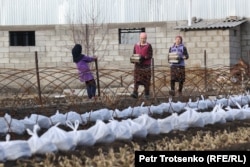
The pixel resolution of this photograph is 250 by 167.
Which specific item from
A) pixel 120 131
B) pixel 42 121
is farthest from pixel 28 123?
pixel 120 131

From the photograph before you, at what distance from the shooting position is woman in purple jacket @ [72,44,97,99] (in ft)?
37.7

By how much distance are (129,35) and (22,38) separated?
4133 mm

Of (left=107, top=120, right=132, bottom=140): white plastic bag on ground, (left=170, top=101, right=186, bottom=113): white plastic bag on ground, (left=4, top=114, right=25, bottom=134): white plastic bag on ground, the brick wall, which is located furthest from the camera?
the brick wall

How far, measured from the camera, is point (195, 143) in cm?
588

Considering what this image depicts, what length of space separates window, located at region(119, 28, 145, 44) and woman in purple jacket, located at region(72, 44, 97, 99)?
30.5 feet

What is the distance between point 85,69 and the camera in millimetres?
11781

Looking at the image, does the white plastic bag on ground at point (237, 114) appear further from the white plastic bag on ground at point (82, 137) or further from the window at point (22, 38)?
the window at point (22, 38)

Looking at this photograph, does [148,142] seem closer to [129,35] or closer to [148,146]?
[148,146]

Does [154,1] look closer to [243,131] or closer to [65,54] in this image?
[65,54]

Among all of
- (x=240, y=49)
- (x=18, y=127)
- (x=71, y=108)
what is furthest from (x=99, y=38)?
(x=18, y=127)

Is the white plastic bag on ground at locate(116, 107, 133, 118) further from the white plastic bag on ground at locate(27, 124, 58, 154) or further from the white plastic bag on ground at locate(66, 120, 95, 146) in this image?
the white plastic bag on ground at locate(27, 124, 58, 154)

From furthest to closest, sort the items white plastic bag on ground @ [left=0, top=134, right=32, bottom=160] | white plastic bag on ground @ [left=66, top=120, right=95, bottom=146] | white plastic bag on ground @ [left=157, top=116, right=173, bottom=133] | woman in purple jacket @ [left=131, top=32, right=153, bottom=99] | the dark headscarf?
the dark headscarf < woman in purple jacket @ [left=131, top=32, right=153, bottom=99] < white plastic bag on ground @ [left=157, top=116, right=173, bottom=133] < white plastic bag on ground @ [left=66, top=120, right=95, bottom=146] < white plastic bag on ground @ [left=0, top=134, right=32, bottom=160]

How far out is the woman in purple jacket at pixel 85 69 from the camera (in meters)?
11.5

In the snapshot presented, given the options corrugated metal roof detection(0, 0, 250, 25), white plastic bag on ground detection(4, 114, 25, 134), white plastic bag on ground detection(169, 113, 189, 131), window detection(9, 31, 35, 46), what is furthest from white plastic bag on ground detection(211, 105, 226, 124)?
window detection(9, 31, 35, 46)
